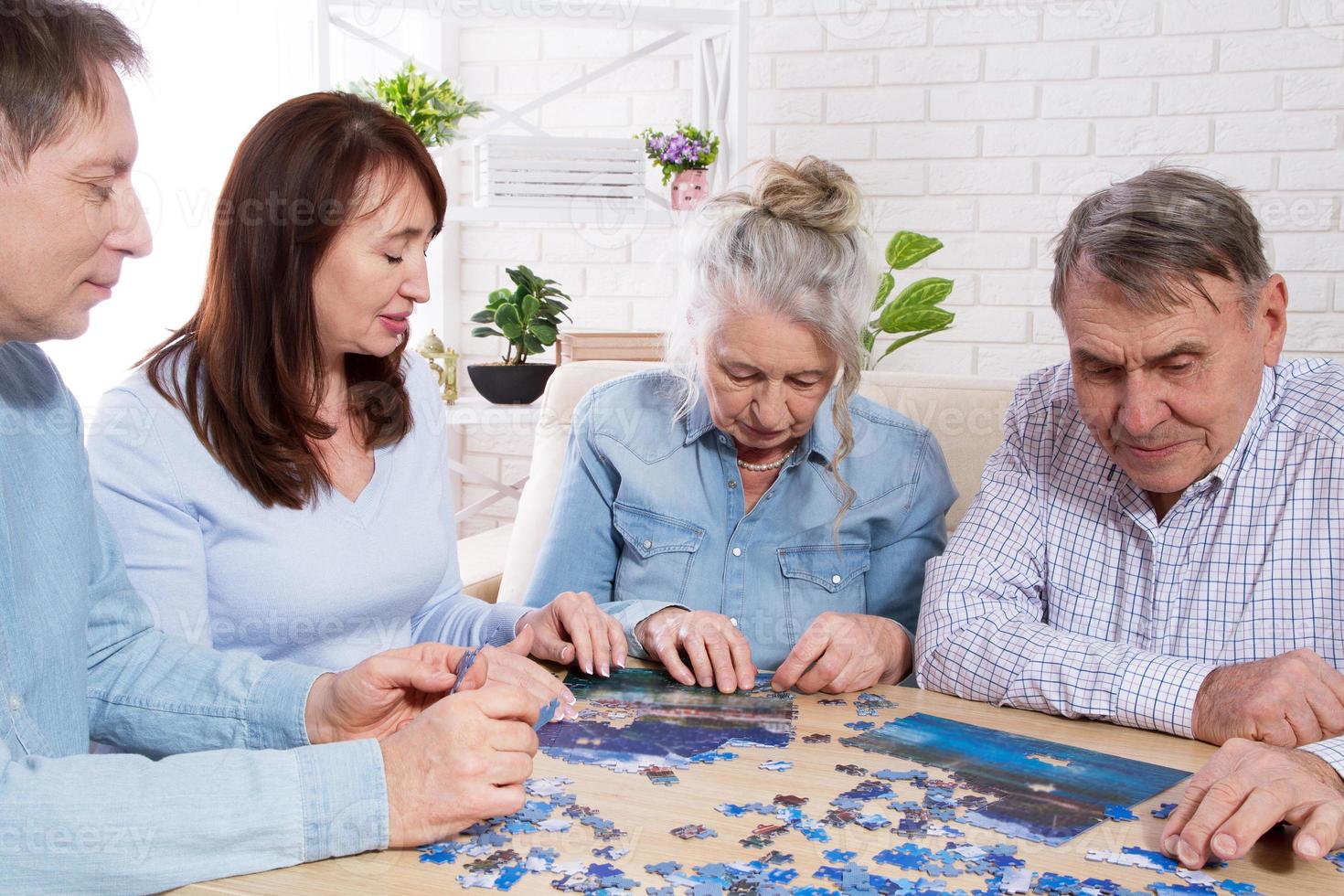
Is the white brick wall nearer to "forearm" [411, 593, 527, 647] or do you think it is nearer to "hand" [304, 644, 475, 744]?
"forearm" [411, 593, 527, 647]

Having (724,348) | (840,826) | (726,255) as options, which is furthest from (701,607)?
(840,826)

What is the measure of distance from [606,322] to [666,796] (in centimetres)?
320

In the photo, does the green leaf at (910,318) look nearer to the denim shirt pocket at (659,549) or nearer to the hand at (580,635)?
the denim shirt pocket at (659,549)

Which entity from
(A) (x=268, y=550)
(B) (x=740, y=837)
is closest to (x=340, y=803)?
(B) (x=740, y=837)

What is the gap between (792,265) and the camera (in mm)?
2154

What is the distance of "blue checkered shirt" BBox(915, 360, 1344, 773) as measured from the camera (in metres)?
1.79

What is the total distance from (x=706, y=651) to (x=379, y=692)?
538 mm

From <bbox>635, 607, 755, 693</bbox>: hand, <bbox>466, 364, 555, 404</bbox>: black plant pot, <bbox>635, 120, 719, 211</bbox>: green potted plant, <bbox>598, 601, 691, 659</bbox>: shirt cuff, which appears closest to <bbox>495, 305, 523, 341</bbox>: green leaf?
<bbox>466, 364, 555, 404</bbox>: black plant pot

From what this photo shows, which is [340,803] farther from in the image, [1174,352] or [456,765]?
[1174,352]

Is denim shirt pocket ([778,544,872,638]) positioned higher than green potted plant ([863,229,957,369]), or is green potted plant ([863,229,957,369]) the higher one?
green potted plant ([863,229,957,369])

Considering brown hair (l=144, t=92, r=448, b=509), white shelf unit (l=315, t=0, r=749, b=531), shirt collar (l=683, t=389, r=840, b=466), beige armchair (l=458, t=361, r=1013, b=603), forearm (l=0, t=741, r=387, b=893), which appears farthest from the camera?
white shelf unit (l=315, t=0, r=749, b=531)

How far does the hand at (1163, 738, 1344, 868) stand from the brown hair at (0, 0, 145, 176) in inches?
52.8

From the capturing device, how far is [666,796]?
1.39m

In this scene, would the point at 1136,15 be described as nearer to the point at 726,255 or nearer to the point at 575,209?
the point at 575,209
